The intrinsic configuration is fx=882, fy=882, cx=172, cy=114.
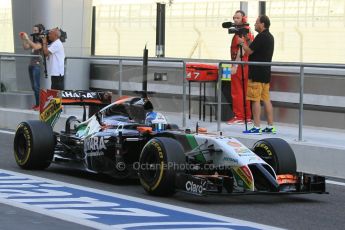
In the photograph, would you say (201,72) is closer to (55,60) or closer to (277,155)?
(55,60)

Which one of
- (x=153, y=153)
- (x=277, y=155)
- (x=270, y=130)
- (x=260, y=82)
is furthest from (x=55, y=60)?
(x=277, y=155)

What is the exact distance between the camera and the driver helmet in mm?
10297

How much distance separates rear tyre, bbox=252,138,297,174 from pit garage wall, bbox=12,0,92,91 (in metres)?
7.89

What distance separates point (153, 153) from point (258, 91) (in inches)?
171

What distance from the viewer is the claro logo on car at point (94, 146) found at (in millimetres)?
10382

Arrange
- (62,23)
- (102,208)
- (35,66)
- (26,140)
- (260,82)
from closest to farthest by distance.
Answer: (102,208)
(26,140)
(260,82)
(35,66)
(62,23)

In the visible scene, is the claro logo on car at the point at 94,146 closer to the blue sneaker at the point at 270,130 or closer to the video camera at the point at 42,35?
the blue sneaker at the point at 270,130

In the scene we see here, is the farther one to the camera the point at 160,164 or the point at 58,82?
the point at 58,82

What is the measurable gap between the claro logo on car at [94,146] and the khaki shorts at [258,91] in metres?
3.54

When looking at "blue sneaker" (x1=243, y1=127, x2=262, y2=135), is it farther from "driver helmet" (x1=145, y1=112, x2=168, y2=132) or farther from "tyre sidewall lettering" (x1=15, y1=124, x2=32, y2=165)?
"tyre sidewall lettering" (x1=15, y1=124, x2=32, y2=165)

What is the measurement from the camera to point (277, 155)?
9781mm

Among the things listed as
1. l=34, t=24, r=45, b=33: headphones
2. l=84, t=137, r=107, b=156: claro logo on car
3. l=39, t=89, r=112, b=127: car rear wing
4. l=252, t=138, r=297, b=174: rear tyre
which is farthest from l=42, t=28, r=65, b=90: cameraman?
l=252, t=138, r=297, b=174: rear tyre

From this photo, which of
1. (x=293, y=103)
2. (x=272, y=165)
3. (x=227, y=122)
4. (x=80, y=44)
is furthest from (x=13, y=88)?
(x=272, y=165)

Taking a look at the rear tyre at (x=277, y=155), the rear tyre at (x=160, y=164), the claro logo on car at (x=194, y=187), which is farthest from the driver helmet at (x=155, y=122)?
the claro logo on car at (x=194, y=187)
